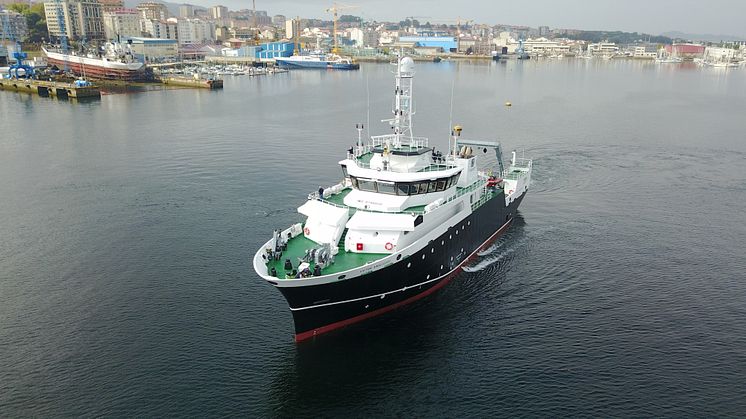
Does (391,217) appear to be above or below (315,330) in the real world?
above

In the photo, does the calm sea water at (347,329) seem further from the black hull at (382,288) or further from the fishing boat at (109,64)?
the fishing boat at (109,64)

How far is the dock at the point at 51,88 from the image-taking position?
118 m

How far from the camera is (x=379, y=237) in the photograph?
29219 mm

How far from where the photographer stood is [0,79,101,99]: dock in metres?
118

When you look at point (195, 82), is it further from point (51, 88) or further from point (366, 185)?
point (366, 185)

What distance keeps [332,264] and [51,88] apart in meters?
123

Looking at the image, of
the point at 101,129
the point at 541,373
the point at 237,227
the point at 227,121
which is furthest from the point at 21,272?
the point at 227,121

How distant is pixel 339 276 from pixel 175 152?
51.6 metres

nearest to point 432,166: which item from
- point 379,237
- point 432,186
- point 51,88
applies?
point 432,186

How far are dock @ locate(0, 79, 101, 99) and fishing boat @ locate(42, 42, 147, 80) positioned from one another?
607 inches

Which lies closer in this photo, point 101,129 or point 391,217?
point 391,217

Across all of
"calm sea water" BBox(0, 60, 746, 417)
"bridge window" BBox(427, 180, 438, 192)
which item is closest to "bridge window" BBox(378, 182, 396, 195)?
"bridge window" BBox(427, 180, 438, 192)

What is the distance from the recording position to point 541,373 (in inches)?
993

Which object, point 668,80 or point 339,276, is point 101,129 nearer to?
point 339,276
